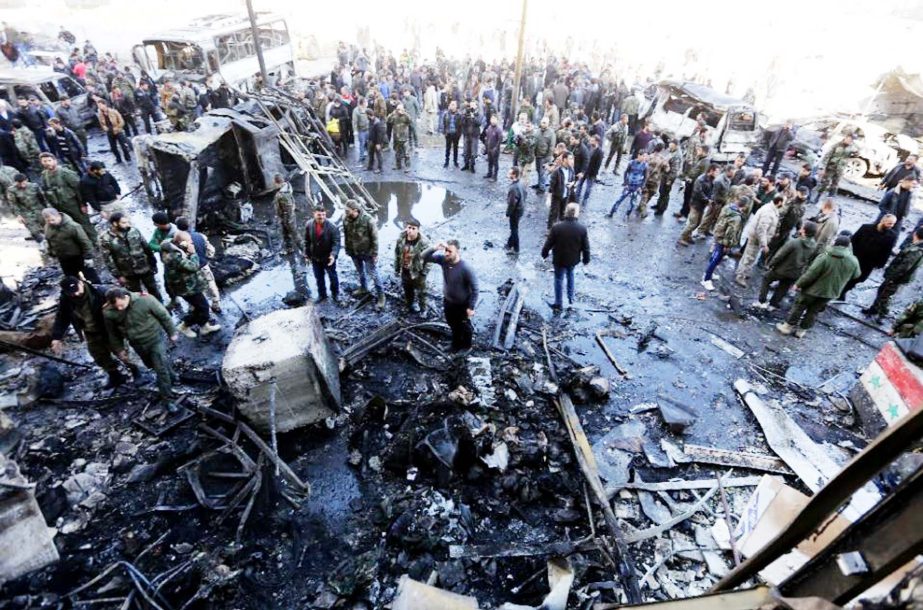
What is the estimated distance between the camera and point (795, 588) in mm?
1869

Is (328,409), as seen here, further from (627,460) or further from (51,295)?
(51,295)

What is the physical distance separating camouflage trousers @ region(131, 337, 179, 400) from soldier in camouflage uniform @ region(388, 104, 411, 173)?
8.77 meters

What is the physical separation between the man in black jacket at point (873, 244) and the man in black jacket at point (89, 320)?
36.2 feet

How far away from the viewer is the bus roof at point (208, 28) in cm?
1483

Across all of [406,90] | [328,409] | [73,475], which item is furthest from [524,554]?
[406,90]

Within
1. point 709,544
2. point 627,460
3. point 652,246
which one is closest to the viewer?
point 709,544

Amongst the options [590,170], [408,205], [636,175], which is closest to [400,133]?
[408,205]

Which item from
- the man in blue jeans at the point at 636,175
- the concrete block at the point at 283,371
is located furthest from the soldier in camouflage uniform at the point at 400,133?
the concrete block at the point at 283,371

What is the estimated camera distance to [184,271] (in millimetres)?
6703

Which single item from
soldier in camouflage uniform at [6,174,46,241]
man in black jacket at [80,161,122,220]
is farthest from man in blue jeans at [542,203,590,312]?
soldier in camouflage uniform at [6,174,46,241]

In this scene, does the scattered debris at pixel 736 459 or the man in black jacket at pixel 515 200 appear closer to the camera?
the scattered debris at pixel 736 459

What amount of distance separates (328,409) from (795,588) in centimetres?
479

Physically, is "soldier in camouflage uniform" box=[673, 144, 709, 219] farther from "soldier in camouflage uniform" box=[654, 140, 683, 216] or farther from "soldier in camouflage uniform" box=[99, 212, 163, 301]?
"soldier in camouflage uniform" box=[99, 212, 163, 301]

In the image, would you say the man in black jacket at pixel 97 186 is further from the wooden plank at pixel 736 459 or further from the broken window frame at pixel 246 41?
the wooden plank at pixel 736 459
